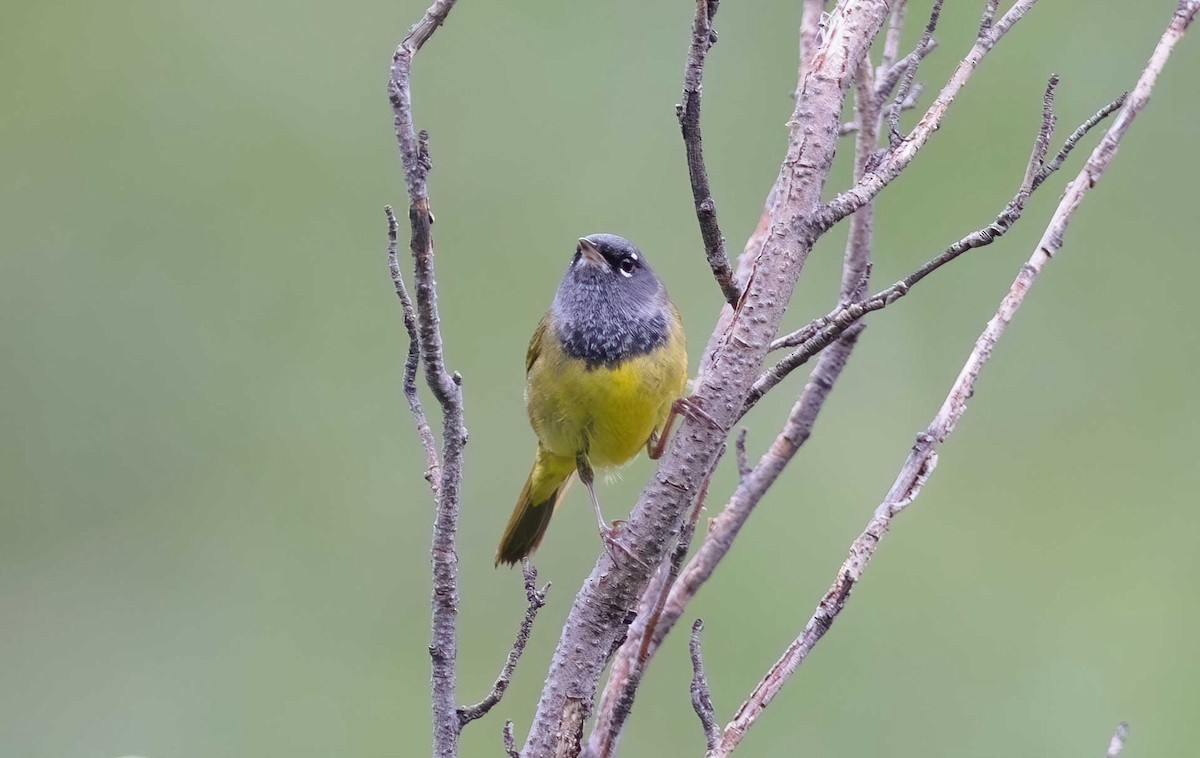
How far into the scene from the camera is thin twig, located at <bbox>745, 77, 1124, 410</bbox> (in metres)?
1.64

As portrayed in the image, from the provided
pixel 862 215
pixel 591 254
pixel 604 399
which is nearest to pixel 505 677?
pixel 862 215

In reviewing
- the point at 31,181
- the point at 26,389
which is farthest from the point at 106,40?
the point at 26,389

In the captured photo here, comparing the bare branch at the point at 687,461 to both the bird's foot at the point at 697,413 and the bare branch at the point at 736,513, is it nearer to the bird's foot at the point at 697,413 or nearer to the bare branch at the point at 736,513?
the bird's foot at the point at 697,413

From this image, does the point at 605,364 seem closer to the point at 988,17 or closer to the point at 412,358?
the point at 988,17

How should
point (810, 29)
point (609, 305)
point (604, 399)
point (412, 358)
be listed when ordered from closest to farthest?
point (412, 358) → point (810, 29) → point (604, 399) → point (609, 305)

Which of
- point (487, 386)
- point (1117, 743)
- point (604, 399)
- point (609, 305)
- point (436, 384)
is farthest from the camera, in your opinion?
point (487, 386)

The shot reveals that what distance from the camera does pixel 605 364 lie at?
314 centimetres

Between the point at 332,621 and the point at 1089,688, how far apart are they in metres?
2.69

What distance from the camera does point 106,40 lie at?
5902 mm

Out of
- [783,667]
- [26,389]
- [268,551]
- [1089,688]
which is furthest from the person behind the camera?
[26,389]

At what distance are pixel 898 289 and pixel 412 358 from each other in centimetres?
60

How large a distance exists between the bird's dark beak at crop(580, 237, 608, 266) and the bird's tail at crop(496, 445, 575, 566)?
554 mm

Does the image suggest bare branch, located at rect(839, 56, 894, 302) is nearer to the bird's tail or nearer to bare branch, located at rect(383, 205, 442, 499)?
bare branch, located at rect(383, 205, 442, 499)

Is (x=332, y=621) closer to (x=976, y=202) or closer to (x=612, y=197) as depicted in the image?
(x=612, y=197)
